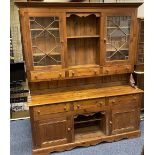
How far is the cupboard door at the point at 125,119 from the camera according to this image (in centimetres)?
276

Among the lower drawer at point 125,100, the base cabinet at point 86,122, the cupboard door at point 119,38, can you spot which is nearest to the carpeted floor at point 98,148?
the base cabinet at point 86,122

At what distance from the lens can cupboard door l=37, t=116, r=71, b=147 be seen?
2.51 metres

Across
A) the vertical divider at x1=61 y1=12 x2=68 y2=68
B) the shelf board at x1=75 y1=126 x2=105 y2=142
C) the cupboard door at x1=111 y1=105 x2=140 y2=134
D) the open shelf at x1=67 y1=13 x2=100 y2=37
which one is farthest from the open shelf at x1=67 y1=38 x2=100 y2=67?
the shelf board at x1=75 y1=126 x2=105 y2=142

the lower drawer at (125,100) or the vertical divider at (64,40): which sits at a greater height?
the vertical divider at (64,40)

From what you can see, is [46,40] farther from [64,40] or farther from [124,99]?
[124,99]

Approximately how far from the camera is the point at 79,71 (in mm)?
2689

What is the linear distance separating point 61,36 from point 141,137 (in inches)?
72.2

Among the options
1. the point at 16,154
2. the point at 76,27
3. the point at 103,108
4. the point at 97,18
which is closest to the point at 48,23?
the point at 76,27

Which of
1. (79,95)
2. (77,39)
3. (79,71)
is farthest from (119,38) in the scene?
(79,95)

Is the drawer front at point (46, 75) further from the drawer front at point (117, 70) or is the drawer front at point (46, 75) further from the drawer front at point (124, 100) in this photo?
the drawer front at point (124, 100)

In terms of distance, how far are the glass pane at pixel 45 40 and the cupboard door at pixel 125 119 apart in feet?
3.50

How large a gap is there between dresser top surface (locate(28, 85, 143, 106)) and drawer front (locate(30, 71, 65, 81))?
27 cm

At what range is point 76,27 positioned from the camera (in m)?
2.74
